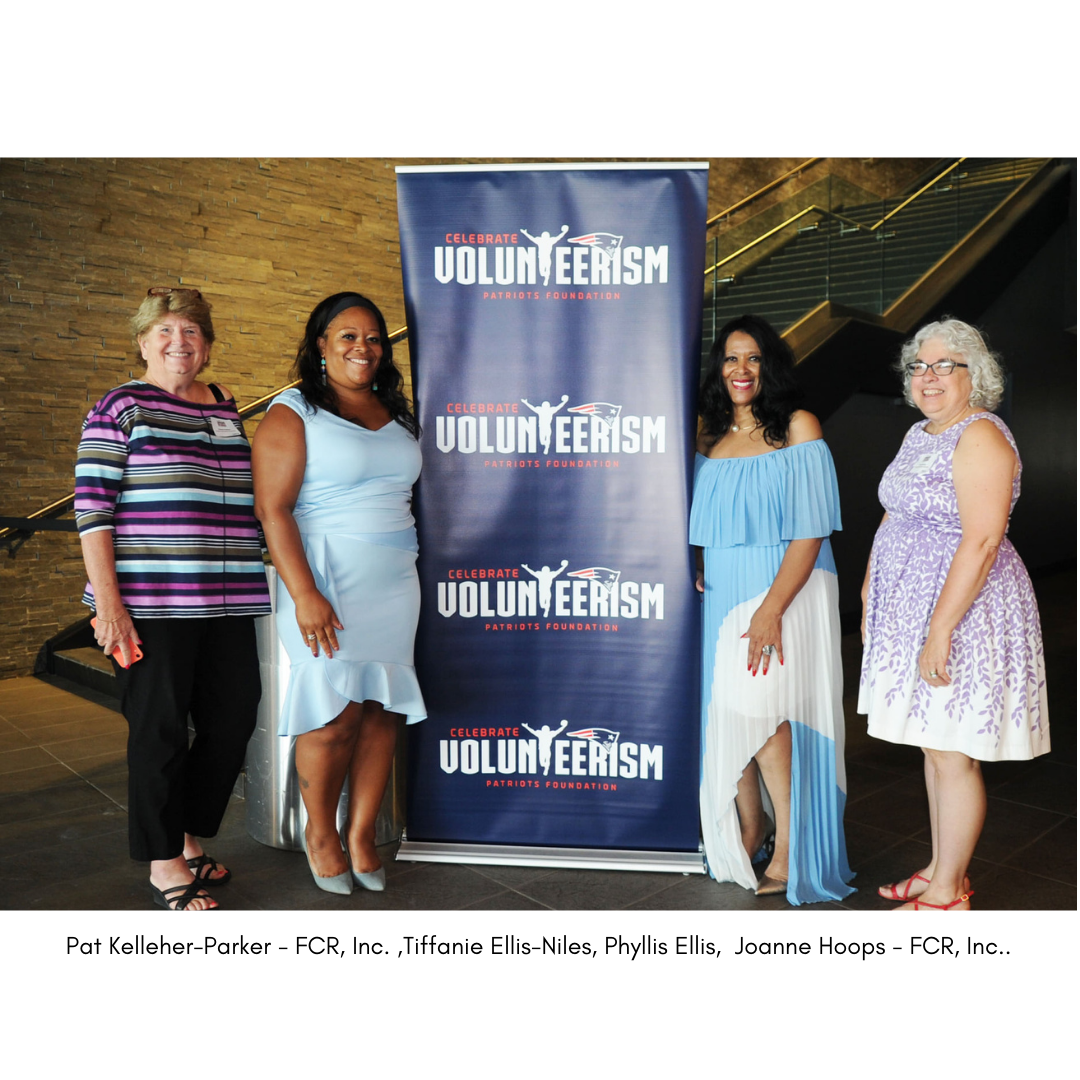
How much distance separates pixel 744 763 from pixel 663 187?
165cm

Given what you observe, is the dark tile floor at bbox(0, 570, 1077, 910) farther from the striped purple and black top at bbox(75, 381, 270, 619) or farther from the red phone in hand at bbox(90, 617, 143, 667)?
the striped purple and black top at bbox(75, 381, 270, 619)

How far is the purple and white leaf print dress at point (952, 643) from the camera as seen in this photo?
6.98 feet

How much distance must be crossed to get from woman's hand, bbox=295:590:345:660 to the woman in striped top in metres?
0.18

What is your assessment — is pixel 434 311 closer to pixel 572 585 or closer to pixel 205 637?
pixel 572 585

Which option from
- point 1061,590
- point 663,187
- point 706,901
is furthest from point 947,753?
point 1061,590

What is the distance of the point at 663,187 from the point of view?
2.52 m

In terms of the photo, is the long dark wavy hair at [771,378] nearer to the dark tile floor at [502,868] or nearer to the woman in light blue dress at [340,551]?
the woman in light blue dress at [340,551]

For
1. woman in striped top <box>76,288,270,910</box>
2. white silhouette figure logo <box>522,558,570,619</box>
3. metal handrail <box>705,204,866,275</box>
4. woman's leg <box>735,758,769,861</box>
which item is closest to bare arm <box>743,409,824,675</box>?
woman's leg <box>735,758,769,861</box>

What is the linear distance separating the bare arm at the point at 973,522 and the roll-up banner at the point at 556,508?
72cm

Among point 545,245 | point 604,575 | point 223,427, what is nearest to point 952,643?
point 604,575

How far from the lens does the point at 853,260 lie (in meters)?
6.00

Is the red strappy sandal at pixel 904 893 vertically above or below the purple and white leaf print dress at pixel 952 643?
below

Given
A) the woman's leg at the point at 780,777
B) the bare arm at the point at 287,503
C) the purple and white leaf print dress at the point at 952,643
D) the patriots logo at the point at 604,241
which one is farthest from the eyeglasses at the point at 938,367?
the bare arm at the point at 287,503

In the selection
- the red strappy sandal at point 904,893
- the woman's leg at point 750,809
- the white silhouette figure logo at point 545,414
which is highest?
the white silhouette figure logo at point 545,414
